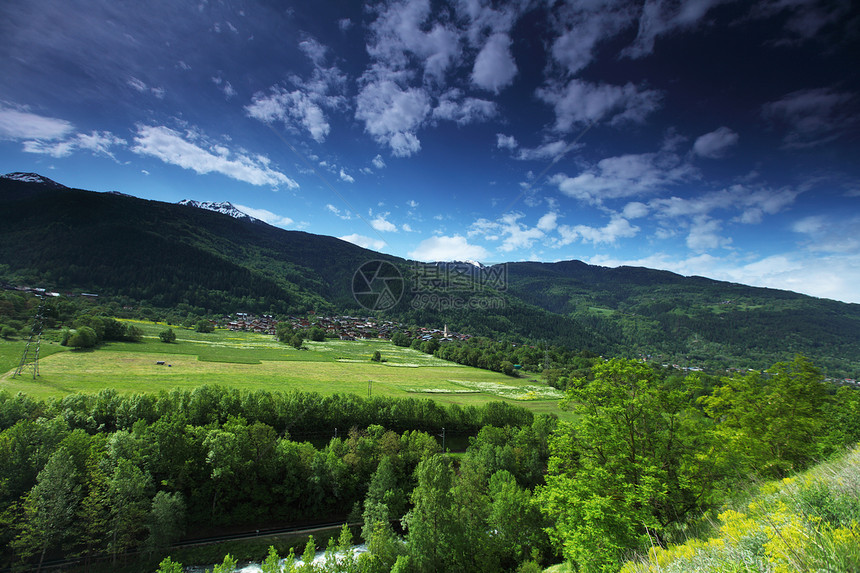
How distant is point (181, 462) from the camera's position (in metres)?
30.0

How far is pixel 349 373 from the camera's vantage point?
6812 cm

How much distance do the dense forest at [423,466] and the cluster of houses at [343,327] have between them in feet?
294

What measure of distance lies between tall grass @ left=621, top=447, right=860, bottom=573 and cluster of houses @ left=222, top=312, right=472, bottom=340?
125 metres

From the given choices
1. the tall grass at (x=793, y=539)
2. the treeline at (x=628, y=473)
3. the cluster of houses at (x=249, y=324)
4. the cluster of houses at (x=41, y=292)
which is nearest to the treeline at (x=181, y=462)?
the treeline at (x=628, y=473)

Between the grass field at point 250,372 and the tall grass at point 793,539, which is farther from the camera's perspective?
the grass field at point 250,372

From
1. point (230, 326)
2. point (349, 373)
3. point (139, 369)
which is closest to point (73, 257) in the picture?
point (230, 326)

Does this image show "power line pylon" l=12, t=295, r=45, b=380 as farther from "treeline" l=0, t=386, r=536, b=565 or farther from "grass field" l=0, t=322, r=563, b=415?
"treeline" l=0, t=386, r=536, b=565

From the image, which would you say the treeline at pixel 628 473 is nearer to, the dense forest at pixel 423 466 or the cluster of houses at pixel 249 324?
the dense forest at pixel 423 466

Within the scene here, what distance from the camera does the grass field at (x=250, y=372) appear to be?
143 feet

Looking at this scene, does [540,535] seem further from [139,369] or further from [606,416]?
[139,369]

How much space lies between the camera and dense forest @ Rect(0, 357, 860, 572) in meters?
12.4

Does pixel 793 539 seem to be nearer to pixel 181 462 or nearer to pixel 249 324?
pixel 181 462

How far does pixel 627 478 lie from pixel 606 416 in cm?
216

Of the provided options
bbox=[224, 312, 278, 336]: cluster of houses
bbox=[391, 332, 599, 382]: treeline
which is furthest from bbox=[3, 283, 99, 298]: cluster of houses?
bbox=[391, 332, 599, 382]: treeline
